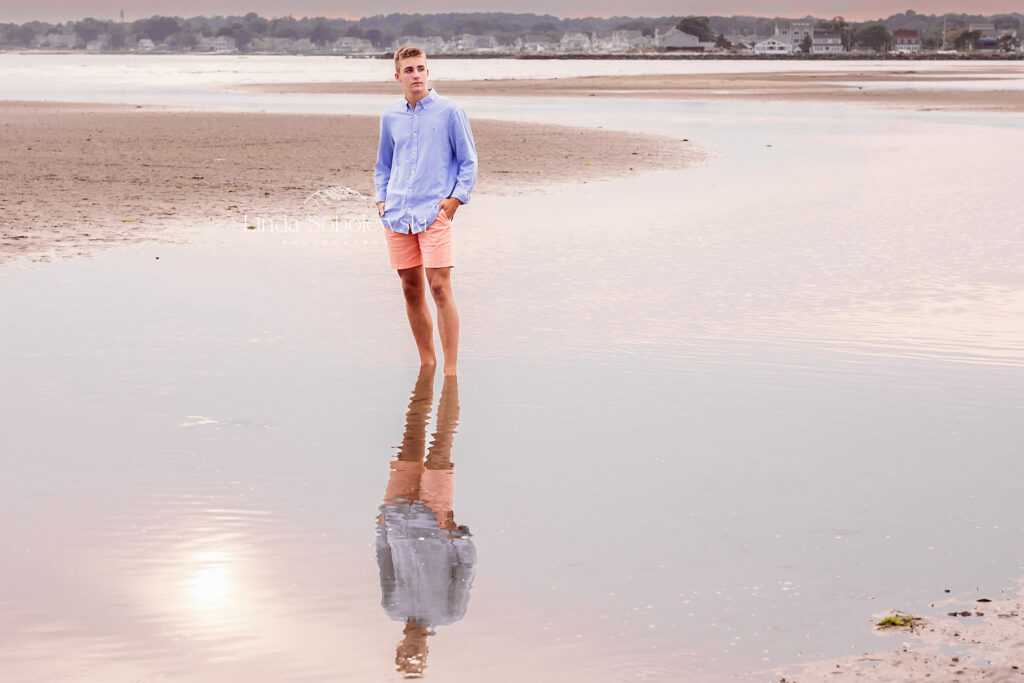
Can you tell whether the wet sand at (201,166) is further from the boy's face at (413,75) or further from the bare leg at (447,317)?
the boy's face at (413,75)

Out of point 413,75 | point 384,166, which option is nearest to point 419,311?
point 384,166

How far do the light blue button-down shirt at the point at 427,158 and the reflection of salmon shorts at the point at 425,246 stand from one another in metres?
0.07

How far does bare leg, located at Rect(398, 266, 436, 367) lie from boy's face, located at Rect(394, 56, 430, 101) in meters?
1.09

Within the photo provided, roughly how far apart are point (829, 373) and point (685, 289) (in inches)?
116

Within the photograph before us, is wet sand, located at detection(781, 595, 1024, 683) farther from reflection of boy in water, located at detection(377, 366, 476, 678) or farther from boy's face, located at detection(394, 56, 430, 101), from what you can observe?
boy's face, located at detection(394, 56, 430, 101)

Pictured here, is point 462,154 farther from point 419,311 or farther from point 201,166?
point 201,166

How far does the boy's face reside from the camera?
7.15 meters

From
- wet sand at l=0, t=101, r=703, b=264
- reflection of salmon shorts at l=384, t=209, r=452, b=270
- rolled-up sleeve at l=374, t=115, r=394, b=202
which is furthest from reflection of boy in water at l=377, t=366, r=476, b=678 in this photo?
wet sand at l=0, t=101, r=703, b=264

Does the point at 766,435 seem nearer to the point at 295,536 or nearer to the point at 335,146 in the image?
the point at 295,536

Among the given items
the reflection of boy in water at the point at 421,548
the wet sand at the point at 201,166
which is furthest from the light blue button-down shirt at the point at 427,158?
the wet sand at the point at 201,166

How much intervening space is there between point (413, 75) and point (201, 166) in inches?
608

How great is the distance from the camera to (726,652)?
3904 mm

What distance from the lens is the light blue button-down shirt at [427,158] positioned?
289 inches

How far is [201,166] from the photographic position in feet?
71.4
